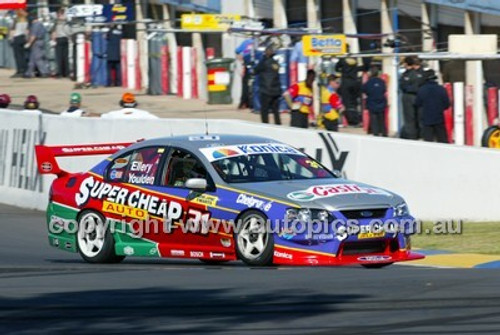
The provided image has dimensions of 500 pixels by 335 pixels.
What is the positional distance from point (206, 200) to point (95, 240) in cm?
169

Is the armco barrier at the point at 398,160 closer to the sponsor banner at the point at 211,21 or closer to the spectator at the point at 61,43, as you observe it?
the sponsor banner at the point at 211,21

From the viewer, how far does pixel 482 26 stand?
88.6 feet

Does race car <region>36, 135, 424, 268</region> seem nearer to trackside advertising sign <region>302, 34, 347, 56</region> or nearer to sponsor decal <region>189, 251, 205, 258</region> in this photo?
sponsor decal <region>189, 251, 205, 258</region>

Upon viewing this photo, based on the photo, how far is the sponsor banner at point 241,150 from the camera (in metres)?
14.4

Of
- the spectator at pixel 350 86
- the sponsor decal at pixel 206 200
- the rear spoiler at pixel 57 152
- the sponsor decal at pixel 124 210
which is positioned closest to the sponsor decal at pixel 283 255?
the sponsor decal at pixel 206 200

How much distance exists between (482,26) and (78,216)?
13625 millimetres

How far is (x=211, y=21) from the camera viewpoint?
31.1 meters

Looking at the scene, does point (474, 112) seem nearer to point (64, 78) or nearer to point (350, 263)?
point (350, 263)

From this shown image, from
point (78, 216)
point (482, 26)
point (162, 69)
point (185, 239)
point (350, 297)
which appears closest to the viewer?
point (350, 297)

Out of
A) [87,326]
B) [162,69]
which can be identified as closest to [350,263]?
[87,326]

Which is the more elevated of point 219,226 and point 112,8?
point 112,8

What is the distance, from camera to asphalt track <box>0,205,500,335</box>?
8.62 meters

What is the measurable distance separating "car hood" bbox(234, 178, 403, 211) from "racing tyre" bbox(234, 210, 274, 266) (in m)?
0.26

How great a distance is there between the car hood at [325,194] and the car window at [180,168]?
67 centimetres
